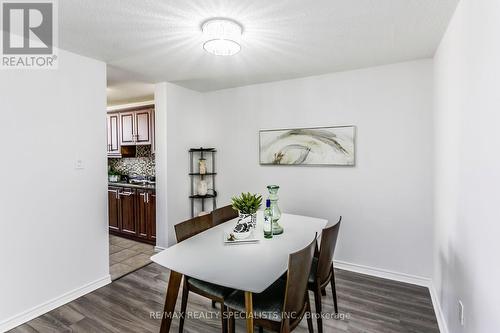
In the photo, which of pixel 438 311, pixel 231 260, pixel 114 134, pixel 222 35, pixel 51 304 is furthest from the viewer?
pixel 114 134

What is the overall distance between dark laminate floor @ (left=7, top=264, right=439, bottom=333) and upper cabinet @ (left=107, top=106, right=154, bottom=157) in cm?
236

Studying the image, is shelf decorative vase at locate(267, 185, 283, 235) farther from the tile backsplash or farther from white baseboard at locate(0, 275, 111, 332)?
the tile backsplash

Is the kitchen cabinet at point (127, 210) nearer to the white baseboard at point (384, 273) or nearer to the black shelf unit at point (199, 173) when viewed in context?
the black shelf unit at point (199, 173)

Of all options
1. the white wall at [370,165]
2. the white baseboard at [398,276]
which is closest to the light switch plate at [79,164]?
the white wall at [370,165]

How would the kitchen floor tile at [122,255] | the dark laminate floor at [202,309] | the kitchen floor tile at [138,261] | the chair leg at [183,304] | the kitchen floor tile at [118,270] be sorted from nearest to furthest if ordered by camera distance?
the chair leg at [183,304] → the dark laminate floor at [202,309] → the kitchen floor tile at [118,270] → the kitchen floor tile at [138,261] → the kitchen floor tile at [122,255]

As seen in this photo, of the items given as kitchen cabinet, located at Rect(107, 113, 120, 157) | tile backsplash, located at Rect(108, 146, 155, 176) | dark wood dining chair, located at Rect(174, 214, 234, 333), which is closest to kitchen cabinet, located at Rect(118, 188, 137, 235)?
tile backsplash, located at Rect(108, 146, 155, 176)

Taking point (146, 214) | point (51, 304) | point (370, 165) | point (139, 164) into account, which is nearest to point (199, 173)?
point (146, 214)

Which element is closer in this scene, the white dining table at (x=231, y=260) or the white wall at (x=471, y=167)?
the white wall at (x=471, y=167)

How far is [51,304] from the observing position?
238 centimetres

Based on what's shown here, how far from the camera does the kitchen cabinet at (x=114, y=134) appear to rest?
4.86m

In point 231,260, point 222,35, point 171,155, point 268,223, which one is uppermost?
point 222,35

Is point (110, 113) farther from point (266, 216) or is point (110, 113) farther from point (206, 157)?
point (266, 216)

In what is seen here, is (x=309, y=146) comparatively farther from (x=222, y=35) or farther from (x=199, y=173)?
(x=222, y=35)

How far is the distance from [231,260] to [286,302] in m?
0.42
